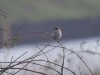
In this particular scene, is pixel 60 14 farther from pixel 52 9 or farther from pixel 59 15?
pixel 52 9

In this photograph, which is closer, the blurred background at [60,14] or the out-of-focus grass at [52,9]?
the blurred background at [60,14]

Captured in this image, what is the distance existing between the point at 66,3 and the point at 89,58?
14272mm

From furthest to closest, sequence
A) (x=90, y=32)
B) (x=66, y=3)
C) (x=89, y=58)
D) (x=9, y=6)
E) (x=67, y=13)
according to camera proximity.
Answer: (x=66, y=3), (x=67, y=13), (x=9, y=6), (x=90, y=32), (x=89, y=58)

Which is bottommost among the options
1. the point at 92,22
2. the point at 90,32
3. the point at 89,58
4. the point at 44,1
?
the point at 89,58

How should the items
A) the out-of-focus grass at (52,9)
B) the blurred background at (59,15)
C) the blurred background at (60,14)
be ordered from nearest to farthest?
the blurred background at (59,15) → the blurred background at (60,14) → the out-of-focus grass at (52,9)

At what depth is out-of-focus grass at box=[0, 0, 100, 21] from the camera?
19.7 m

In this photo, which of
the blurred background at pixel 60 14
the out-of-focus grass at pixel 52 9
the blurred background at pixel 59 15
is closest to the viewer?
the blurred background at pixel 59 15

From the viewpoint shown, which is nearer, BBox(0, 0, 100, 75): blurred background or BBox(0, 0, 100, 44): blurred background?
BBox(0, 0, 100, 75): blurred background

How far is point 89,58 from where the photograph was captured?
7672 millimetres

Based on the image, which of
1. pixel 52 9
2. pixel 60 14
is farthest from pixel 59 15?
pixel 52 9

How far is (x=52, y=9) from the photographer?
2094 cm

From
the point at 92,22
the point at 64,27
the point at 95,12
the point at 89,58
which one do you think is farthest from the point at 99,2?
the point at 89,58

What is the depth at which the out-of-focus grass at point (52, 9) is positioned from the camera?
19.7 m

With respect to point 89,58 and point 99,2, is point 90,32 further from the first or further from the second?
point 89,58
